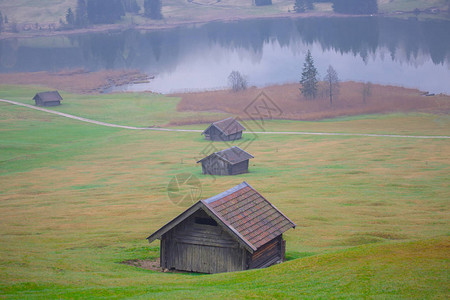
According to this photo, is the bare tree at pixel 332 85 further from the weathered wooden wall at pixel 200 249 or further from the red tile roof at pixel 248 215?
the weathered wooden wall at pixel 200 249

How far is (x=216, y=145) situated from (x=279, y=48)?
4518 inches

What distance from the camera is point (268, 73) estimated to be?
151 m

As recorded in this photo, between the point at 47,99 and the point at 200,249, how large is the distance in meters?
98.0

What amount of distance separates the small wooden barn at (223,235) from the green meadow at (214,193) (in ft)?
4.01

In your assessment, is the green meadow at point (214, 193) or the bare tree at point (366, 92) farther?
the bare tree at point (366, 92)

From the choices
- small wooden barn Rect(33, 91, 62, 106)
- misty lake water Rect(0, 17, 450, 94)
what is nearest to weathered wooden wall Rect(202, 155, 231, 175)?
small wooden barn Rect(33, 91, 62, 106)

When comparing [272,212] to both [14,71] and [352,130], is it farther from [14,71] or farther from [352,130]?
[14,71]

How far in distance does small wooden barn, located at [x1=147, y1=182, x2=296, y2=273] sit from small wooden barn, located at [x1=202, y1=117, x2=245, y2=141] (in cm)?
5653

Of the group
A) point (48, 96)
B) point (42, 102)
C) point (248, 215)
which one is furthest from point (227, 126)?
point (248, 215)

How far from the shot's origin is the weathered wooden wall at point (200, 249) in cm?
2573

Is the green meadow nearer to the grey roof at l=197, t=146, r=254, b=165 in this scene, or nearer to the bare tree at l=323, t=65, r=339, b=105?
the grey roof at l=197, t=146, r=254, b=165

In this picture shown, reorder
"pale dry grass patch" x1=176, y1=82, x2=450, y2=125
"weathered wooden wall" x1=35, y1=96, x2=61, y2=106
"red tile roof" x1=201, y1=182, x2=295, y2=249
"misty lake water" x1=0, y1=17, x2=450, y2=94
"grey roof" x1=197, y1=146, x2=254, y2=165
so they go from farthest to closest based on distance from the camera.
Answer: "misty lake water" x1=0, y1=17, x2=450, y2=94, "weathered wooden wall" x1=35, y1=96, x2=61, y2=106, "pale dry grass patch" x1=176, y1=82, x2=450, y2=125, "grey roof" x1=197, y1=146, x2=254, y2=165, "red tile roof" x1=201, y1=182, x2=295, y2=249

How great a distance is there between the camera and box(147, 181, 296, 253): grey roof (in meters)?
24.9

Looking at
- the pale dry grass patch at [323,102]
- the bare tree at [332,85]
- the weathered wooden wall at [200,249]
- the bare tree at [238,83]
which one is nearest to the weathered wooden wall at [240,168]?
the weathered wooden wall at [200,249]
